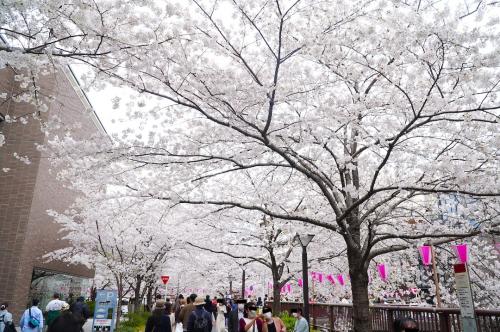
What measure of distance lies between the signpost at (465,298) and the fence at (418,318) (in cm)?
119

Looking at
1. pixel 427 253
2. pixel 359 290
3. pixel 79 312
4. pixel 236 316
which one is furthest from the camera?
pixel 236 316

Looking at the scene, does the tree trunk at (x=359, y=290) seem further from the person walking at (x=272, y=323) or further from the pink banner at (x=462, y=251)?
the pink banner at (x=462, y=251)

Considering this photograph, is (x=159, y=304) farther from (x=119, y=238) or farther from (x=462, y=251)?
(x=119, y=238)

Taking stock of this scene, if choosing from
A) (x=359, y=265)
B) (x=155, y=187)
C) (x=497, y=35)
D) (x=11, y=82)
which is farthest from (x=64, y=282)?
(x=497, y=35)

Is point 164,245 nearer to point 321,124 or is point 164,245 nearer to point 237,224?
point 237,224

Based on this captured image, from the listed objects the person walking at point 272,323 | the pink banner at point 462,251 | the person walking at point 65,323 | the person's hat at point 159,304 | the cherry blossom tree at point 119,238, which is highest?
the cherry blossom tree at point 119,238

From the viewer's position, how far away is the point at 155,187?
8.38m

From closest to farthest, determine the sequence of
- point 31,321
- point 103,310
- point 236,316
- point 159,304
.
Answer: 1. point 159,304
2. point 31,321
3. point 236,316
4. point 103,310

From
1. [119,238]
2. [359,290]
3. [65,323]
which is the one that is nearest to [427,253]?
[359,290]

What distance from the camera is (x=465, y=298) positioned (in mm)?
5445

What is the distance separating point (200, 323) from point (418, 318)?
5.30 meters

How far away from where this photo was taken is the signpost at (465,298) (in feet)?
17.4

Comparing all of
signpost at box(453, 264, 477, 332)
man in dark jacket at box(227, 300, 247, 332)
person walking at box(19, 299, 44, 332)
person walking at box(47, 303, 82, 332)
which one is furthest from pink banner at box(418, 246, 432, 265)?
person walking at box(19, 299, 44, 332)

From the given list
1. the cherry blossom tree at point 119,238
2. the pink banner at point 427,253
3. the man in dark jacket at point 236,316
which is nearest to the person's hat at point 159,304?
the man in dark jacket at point 236,316
